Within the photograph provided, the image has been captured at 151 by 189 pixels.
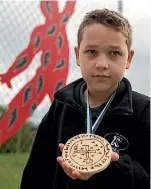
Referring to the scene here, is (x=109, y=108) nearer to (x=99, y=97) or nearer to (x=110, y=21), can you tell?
(x=99, y=97)

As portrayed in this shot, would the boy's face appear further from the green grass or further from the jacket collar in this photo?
the green grass

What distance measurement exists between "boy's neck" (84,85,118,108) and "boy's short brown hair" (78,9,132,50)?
90mm

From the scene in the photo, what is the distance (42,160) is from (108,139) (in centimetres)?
18

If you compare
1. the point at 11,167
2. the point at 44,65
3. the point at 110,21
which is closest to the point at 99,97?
the point at 110,21

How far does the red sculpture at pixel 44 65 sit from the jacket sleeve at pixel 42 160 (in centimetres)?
198

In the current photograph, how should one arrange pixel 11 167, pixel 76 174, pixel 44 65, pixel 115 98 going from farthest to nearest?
pixel 11 167 → pixel 44 65 → pixel 115 98 → pixel 76 174

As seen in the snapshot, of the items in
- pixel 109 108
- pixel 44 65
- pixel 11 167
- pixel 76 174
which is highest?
pixel 44 65

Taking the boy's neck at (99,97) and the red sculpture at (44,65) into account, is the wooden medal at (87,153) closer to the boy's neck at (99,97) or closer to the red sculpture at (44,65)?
the boy's neck at (99,97)

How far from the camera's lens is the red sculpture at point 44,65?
2.86m

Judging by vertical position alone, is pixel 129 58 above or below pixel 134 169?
above

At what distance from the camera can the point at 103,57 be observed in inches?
28.4

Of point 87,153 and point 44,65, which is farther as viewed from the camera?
point 44,65

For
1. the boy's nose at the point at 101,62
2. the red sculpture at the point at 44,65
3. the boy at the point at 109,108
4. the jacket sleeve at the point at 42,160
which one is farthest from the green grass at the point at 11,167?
the boy's nose at the point at 101,62

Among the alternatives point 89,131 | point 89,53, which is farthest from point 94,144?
point 89,53
